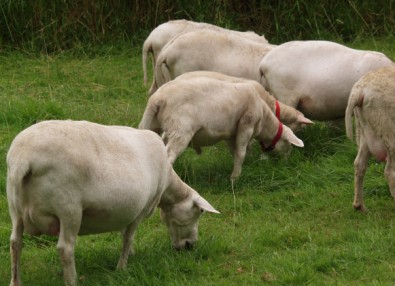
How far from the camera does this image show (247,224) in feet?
26.2

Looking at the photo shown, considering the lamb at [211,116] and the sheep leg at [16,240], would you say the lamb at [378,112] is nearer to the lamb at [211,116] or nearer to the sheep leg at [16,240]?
the lamb at [211,116]

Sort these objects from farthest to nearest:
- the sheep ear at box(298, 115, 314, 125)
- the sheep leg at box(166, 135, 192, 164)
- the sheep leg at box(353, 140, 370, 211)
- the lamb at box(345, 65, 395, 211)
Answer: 1. the sheep ear at box(298, 115, 314, 125)
2. the sheep leg at box(166, 135, 192, 164)
3. the sheep leg at box(353, 140, 370, 211)
4. the lamb at box(345, 65, 395, 211)

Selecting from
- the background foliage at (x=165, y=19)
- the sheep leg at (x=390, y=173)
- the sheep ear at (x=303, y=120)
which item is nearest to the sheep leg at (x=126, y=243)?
the sheep leg at (x=390, y=173)

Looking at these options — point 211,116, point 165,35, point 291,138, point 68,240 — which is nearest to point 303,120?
point 291,138

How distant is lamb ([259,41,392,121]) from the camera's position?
9.59 meters

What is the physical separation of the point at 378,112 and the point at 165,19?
706cm

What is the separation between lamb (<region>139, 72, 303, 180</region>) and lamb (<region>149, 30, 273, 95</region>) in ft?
3.73

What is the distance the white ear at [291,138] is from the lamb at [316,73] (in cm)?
45

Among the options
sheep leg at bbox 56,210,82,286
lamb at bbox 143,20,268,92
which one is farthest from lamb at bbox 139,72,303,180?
sheep leg at bbox 56,210,82,286

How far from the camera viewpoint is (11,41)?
13852 millimetres

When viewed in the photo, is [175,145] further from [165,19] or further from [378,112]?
[165,19]

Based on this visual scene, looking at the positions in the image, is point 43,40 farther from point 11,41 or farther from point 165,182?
point 165,182

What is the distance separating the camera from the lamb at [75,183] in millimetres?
5902

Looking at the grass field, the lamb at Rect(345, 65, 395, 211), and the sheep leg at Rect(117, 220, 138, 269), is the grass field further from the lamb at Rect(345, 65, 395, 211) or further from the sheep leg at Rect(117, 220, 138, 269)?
the lamb at Rect(345, 65, 395, 211)
